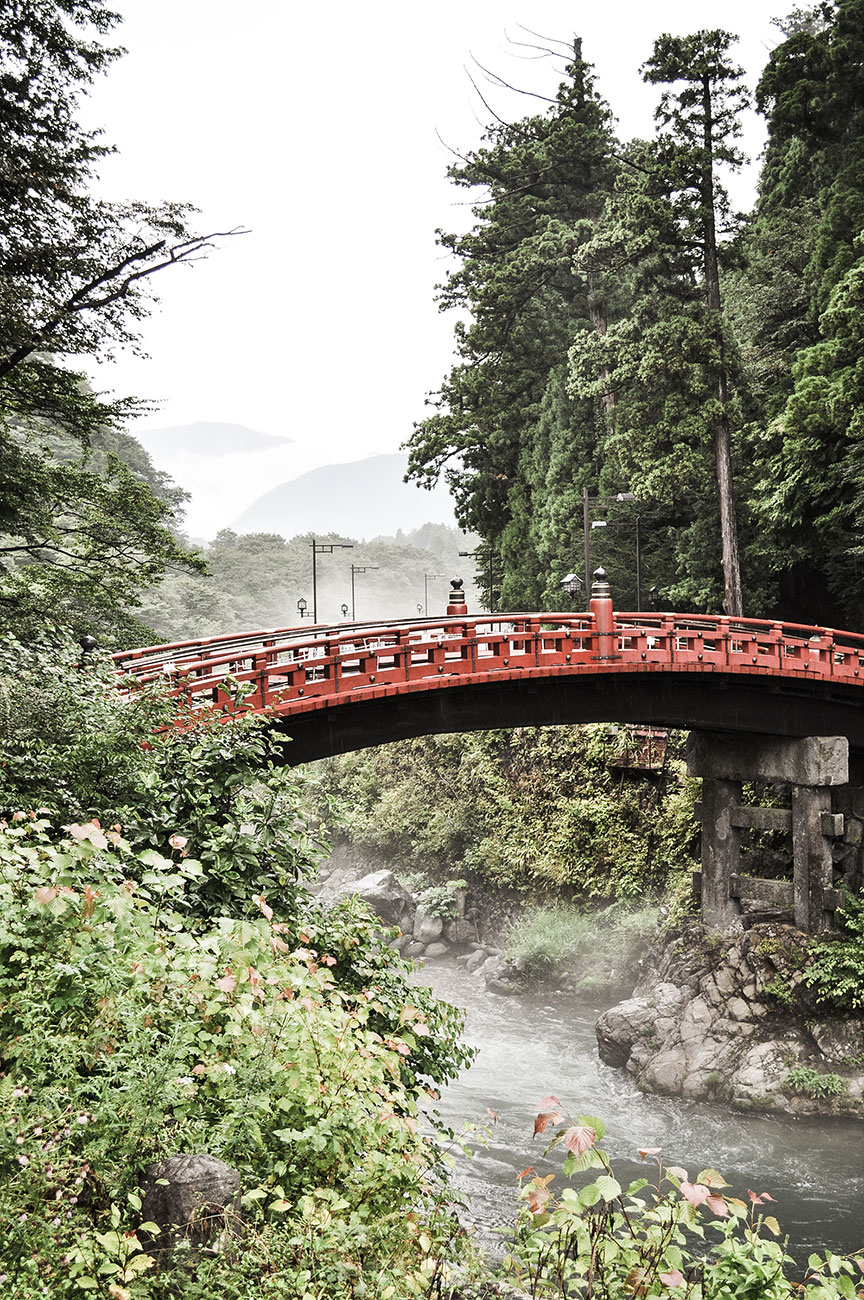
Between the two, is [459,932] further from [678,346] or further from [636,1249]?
[636,1249]

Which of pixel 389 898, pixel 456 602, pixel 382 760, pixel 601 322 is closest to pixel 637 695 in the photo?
pixel 456 602

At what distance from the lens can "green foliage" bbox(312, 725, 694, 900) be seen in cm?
2336

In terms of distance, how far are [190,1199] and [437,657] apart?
906 centimetres

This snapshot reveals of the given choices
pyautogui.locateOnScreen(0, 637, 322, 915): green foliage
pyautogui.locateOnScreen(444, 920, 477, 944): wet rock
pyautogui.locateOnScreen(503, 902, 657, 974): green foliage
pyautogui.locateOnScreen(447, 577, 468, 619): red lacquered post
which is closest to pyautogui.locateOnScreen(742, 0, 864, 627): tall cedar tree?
pyautogui.locateOnScreen(447, 577, 468, 619): red lacquered post

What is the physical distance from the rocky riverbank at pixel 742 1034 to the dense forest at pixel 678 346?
9.32 m

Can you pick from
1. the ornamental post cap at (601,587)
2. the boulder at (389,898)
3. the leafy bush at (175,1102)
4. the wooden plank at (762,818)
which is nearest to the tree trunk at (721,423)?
the wooden plank at (762,818)

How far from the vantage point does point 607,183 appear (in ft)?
103

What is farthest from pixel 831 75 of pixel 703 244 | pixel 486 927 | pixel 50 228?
pixel 486 927

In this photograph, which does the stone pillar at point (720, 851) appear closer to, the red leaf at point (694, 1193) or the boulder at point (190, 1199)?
the red leaf at point (694, 1193)

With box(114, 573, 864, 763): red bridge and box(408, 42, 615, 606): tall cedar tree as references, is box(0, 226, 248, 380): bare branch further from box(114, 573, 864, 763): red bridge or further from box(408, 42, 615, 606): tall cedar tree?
box(408, 42, 615, 606): tall cedar tree

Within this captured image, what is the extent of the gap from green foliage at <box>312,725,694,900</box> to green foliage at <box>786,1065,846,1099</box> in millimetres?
7139

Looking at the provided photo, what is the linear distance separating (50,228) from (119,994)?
410 inches

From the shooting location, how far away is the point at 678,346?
73.4ft

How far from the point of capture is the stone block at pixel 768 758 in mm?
17125
